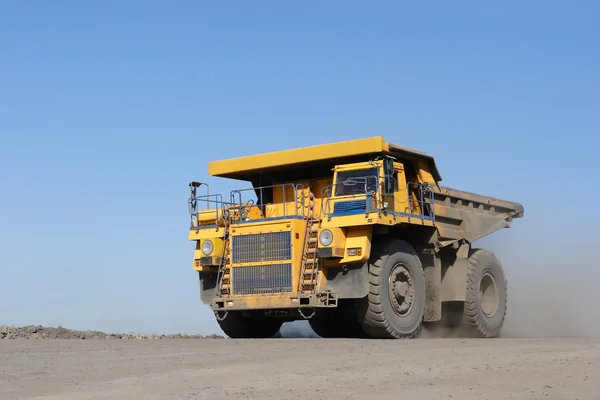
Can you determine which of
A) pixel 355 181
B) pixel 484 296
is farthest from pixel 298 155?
pixel 484 296

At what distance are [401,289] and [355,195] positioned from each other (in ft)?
6.36

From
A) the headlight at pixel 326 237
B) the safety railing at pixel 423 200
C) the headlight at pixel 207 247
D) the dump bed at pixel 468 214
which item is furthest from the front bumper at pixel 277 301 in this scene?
the dump bed at pixel 468 214

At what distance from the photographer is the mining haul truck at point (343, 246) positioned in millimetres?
15688

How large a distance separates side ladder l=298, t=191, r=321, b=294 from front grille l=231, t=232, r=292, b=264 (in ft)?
1.09

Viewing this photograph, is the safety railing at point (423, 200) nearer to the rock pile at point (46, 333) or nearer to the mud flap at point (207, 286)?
the mud flap at point (207, 286)

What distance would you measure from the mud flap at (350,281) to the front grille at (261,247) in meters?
0.90

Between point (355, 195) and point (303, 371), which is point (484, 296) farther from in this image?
point (303, 371)

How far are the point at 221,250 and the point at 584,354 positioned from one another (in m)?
7.35

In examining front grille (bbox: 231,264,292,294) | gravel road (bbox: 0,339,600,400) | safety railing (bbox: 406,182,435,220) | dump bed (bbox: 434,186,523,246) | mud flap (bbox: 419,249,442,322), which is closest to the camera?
gravel road (bbox: 0,339,600,400)

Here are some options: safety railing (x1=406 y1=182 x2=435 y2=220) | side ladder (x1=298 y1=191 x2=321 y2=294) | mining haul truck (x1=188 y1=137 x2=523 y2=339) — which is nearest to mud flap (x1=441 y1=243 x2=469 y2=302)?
mining haul truck (x1=188 y1=137 x2=523 y2=339)

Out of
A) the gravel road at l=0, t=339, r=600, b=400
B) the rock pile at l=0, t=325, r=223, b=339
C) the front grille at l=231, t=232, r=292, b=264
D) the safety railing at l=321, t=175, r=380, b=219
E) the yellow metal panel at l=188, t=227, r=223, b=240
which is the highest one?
the safety railing at l=321, t=175, r=380, b=219

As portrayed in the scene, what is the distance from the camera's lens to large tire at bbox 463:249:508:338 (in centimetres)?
1895

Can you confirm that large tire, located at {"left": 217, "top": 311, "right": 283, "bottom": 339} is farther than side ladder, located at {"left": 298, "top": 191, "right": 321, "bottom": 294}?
Yes

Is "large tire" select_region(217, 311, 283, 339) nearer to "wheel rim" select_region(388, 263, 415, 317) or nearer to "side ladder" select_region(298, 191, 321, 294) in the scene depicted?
"side ladder" select_region(298, 191, 321, 294)
